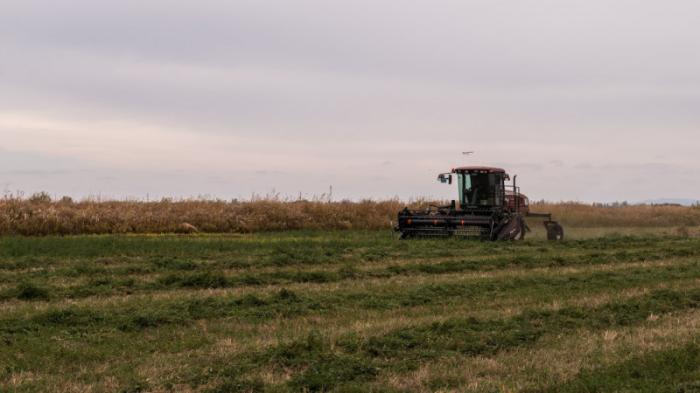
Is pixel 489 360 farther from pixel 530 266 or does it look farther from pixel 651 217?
pixel 651 217

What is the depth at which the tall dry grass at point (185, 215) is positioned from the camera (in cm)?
2842

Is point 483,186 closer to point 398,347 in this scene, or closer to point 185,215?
point 185,215

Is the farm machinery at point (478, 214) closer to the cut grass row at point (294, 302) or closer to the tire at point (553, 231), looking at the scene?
the tire at point (553, 231)

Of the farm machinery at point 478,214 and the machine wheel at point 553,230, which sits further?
the machine wheel at point 553,230

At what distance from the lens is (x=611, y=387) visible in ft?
23.1

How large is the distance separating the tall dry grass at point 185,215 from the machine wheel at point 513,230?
9587 mm

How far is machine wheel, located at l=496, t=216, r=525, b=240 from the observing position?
88.1 feet

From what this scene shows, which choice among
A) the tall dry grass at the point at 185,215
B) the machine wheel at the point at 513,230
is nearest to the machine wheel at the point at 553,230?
the machine wheel at the point at 513,230

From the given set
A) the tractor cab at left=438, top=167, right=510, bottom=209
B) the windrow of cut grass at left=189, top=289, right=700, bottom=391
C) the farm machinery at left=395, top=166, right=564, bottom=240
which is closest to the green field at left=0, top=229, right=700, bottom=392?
the windrow of cut grass at left=189, top=289, right=700, bottom=391

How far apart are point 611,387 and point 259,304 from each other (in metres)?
6.29

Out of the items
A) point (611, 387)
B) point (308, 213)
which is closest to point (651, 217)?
point (308, 213)

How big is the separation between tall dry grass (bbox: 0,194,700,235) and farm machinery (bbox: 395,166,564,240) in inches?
297

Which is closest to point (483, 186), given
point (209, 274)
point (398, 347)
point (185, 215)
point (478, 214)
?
point (478, 214)

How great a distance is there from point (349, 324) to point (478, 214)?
709 inches
